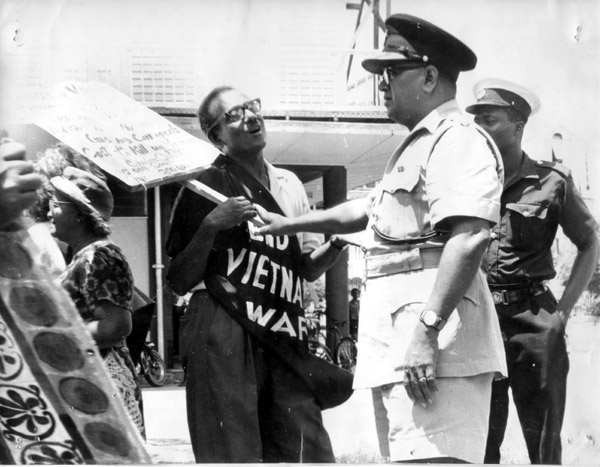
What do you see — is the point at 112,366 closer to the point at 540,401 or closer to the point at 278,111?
the point at 278,111

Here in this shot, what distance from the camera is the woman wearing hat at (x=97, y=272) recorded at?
9.46ft

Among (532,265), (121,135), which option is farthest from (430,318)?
(121,135)

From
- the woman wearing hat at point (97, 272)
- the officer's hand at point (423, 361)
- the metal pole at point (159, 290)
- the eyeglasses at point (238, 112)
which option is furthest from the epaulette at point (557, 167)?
the woman wearing hat at point (97, 272)

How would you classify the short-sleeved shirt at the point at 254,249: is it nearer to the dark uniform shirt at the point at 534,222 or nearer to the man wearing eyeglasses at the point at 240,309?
the man wearing eyeglasses at the point at 240,309

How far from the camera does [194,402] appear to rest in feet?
9.99

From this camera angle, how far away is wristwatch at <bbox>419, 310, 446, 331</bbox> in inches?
105

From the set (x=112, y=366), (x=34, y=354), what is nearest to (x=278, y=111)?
(x=112, y=366)

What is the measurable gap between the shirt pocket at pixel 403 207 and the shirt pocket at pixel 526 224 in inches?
17.7

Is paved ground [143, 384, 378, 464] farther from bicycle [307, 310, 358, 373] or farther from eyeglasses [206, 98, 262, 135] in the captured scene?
eyeglasses [206, 98, 262, 135]

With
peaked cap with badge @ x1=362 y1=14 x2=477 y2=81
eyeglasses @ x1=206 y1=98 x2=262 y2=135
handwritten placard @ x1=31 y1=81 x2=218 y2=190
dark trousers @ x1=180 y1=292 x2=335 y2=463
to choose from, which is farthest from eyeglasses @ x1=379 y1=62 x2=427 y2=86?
dark trousers @ x1=180 y1=292 x2=335 y2=463

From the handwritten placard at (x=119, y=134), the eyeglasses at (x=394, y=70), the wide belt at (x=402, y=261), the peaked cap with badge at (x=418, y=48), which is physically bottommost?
the wide belt at (x=402, y=261)

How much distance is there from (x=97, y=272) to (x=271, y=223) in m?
0.61

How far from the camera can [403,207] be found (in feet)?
9.32

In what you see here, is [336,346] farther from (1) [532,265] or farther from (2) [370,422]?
(1) [532,265]
